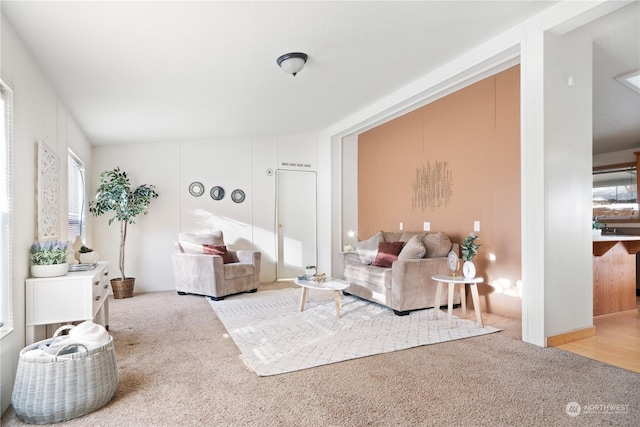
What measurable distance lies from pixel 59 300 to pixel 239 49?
223 cm

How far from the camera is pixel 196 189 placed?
19.5ft

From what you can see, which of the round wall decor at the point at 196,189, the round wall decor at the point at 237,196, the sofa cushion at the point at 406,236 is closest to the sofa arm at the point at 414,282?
the sofa cushion at the point at 406,236

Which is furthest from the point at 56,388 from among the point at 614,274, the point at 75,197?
the point at 614,274

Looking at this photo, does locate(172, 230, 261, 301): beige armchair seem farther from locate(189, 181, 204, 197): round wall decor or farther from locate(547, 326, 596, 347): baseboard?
locate(547, 326, 596, 347): baseboard

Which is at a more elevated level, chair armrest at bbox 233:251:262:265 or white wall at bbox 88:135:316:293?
white wall at bbox 88:135:316:293

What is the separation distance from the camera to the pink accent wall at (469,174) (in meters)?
3.80

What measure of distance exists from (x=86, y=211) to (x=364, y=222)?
4.17m

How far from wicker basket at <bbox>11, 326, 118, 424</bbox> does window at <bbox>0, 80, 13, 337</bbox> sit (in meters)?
0.30

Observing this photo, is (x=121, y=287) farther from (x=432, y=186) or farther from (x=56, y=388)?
(x=432, y=186)

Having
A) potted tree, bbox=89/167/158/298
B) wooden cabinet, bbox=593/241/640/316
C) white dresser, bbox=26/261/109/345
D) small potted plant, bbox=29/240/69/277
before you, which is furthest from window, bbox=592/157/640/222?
potted tree, bbox=89/167/158/298

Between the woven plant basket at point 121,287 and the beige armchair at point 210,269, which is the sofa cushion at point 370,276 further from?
the woven plant basket at point 121,287

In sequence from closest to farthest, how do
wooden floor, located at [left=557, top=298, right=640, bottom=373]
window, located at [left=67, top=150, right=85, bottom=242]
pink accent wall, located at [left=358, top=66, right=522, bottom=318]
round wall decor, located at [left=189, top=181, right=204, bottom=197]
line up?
wooden floor, located at [left=557, top=298, right=640, bottom=373]
pink accent wall, located at [left=358, top=66, right=522, bottom=318]
window, located at [left=67, top=150, right=85, bottom=242]
round wall decor, located at [left=189, top=181, right=204, bottom=197]

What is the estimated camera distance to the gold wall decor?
4.58 m

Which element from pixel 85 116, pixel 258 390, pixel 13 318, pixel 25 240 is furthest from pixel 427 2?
pixel 85 116
